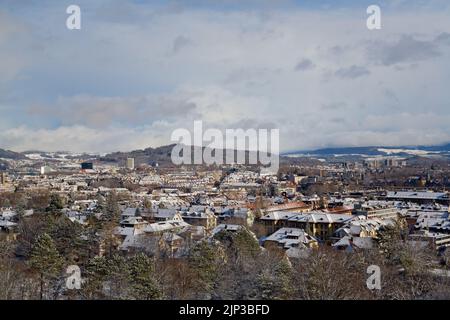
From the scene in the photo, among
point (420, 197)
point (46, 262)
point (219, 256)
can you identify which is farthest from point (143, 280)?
point (420, 197)

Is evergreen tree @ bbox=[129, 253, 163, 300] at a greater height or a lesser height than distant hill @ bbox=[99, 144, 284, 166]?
lesser

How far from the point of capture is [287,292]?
32.4 feet

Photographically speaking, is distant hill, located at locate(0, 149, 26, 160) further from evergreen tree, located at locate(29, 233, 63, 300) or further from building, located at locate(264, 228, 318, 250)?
evergreen tree, located at locate(29, 233, 63, 300)

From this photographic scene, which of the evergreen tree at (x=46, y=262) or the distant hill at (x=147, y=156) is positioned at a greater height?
the distant hill at (x=147, y=156)

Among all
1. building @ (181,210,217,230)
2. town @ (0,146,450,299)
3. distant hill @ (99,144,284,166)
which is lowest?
building @ (181,210,217,230)

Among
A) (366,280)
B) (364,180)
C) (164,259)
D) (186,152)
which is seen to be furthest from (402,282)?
(186,152)

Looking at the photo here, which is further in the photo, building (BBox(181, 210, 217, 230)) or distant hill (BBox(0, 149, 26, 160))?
distant hill (BBox(0, 149, 26, 160))

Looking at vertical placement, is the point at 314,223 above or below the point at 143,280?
below

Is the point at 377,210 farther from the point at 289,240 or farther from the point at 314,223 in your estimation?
the point at 289,240

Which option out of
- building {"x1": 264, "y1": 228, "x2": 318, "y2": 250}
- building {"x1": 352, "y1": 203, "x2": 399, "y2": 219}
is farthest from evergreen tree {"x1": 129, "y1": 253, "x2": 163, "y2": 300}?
building {"x1": 352, "y1": 203, "x2": 399, "y2": 219}

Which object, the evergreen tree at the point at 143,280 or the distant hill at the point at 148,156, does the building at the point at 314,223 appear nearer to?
the evergreen tree at the point at 143,280

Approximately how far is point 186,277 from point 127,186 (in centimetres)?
4710

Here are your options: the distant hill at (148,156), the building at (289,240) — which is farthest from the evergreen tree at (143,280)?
the distant hill at (148,156)
